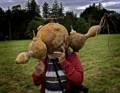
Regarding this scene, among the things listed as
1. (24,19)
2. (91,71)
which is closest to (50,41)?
(91,71)

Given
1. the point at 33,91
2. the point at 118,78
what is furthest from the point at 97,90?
the point at 33,91

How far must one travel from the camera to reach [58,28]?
2.06m

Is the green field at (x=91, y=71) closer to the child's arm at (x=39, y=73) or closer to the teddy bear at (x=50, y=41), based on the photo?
the teddy bear at (x=50, y=41)

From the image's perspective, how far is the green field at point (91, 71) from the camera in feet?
10.8

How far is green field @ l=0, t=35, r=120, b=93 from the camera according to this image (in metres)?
3.30

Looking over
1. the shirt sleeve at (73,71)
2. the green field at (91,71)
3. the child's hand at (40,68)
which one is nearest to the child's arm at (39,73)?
the child's hand at (40,68)

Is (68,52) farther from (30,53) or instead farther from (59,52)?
(30,53)

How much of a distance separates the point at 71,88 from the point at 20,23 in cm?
234

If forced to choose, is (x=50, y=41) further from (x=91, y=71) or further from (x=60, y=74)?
(x=91, y=71)

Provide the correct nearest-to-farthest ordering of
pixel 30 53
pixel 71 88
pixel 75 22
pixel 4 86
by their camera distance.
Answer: pixel 30 53, pixel 71 88, pixel 75 22, pixel 4 86

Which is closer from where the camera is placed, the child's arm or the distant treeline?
the child's arm

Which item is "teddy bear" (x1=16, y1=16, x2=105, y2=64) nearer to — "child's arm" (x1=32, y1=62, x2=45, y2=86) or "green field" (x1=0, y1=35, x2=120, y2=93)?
"child's arm" (x1=32, y1=62, x2=45, y2=86)

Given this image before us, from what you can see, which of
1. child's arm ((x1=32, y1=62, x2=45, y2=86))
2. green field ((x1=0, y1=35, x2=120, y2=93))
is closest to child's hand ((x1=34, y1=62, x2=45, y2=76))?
child's arm ((x1=32, y1=62, x2=45, y2=86))

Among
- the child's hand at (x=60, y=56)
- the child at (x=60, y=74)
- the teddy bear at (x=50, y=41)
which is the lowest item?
the child at (x=60, y=74)
